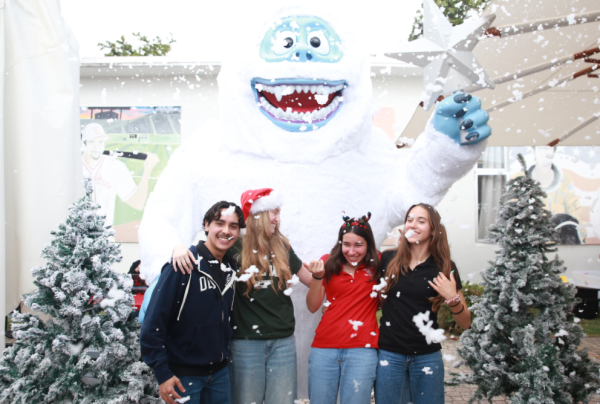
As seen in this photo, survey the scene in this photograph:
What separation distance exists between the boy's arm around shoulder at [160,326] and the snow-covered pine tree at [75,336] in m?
0.52

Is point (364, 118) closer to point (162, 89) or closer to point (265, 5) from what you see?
point (265, 5)

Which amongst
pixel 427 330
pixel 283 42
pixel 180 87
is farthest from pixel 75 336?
pixel 180 87

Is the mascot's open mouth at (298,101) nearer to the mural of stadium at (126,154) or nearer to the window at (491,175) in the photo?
the mural of stadium at (126,154)

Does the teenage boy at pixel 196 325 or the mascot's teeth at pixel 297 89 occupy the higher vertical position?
the mascot's teeth at pixel 297 89

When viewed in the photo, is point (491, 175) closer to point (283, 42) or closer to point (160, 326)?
point (283, 42)

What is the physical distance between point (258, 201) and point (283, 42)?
0.81m

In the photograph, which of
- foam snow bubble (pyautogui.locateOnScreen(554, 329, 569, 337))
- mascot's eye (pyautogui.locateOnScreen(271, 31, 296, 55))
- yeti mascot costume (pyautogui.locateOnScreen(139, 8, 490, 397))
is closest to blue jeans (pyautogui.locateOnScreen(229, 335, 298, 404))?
yeti mascot costume (pyautogui.locateOnScreen(139, 8, 490, 397))

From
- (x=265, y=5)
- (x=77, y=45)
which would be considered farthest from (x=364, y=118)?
(x=77, y=45)

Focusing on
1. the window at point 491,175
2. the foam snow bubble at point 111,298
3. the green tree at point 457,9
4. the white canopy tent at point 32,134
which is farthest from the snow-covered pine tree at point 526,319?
the green tree at point 457,9

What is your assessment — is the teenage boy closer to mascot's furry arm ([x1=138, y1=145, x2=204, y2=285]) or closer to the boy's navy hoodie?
the boy's navy hoodie

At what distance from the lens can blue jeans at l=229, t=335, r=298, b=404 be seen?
1778 mm

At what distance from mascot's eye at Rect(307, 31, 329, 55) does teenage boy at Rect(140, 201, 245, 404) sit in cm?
95

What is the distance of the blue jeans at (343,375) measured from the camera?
179 centimetres

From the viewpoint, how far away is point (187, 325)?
1.67m
